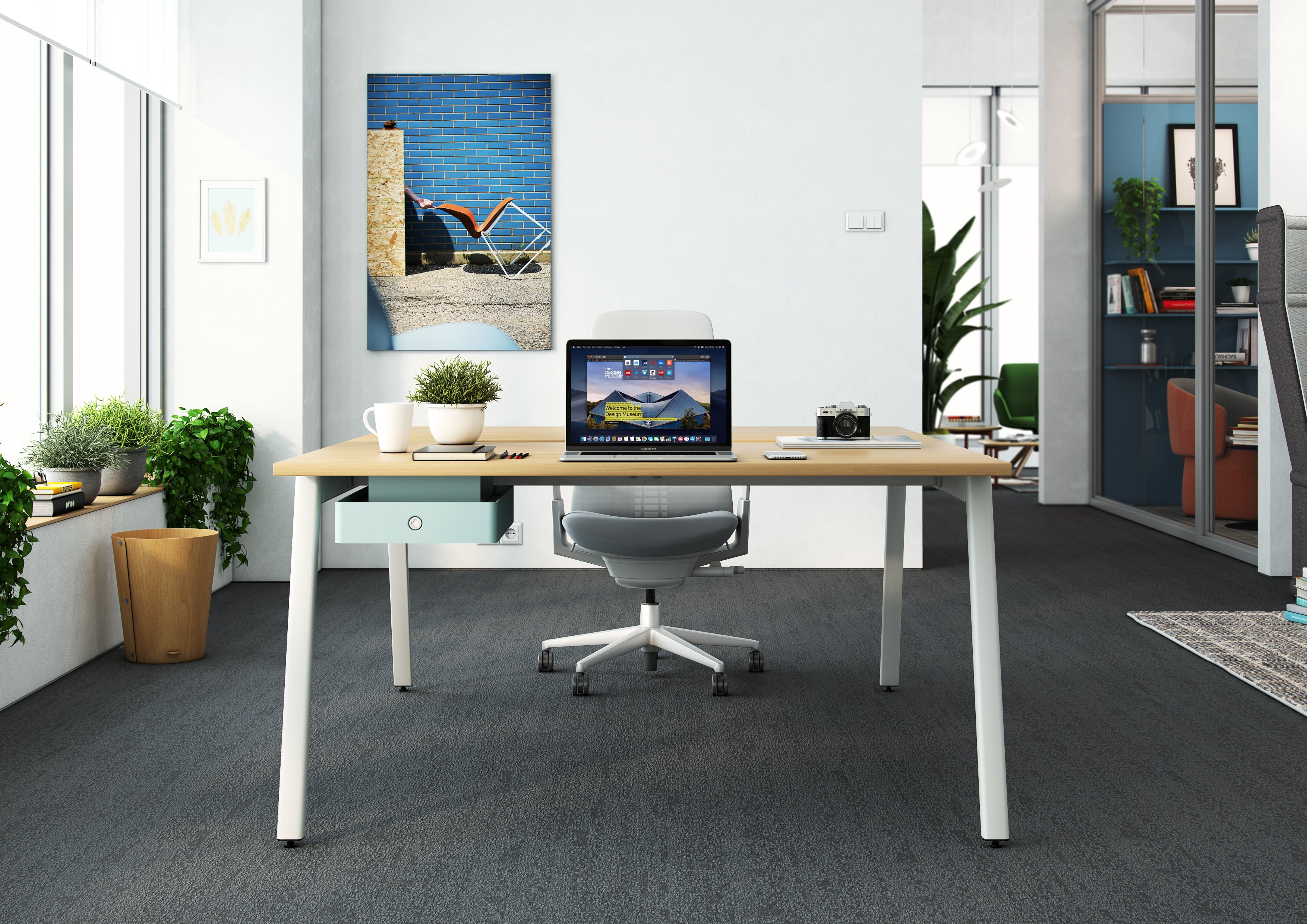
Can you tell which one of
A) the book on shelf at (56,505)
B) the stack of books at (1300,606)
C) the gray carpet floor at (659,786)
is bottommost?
the gray carpet floor at (659,786)

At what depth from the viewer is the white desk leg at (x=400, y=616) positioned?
2629 millimetres

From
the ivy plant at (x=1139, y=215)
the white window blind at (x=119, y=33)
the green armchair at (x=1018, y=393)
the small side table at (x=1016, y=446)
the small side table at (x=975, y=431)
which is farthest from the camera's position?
the green armchair at (x=1018, y=393)

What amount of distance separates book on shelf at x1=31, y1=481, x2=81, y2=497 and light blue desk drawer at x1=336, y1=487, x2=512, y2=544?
1454 millimetres

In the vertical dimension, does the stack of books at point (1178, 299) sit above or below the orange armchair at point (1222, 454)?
above

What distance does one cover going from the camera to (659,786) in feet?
6.74

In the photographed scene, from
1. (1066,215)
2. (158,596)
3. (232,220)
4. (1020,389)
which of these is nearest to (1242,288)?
(1066,215)

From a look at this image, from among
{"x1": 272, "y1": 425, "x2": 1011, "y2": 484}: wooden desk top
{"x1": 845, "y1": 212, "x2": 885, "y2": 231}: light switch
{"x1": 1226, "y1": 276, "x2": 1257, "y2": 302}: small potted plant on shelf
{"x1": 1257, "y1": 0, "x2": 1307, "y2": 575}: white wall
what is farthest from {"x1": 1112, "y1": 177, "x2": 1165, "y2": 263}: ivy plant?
{"x1": 272, "y1": 425, "x2": 1011, "y2": 484}: wooden desk top

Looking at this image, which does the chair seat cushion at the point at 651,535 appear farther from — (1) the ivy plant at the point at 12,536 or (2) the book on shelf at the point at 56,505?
(2) the book on shelf at the point at 56,505

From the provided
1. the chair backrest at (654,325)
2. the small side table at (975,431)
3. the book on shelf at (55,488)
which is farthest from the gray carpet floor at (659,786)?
the small side table at (975,431)

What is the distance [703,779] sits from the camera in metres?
2.09

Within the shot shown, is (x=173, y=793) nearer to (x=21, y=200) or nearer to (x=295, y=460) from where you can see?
(x=295, y=460)

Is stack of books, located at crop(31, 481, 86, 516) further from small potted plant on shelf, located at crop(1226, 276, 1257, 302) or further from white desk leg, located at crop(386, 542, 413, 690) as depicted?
small potted plant on shelf, located at crop(1226, 276, 1257, 302)

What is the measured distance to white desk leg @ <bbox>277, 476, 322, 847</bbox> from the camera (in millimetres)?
1782

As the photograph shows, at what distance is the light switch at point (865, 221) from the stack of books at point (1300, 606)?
2.08 m
